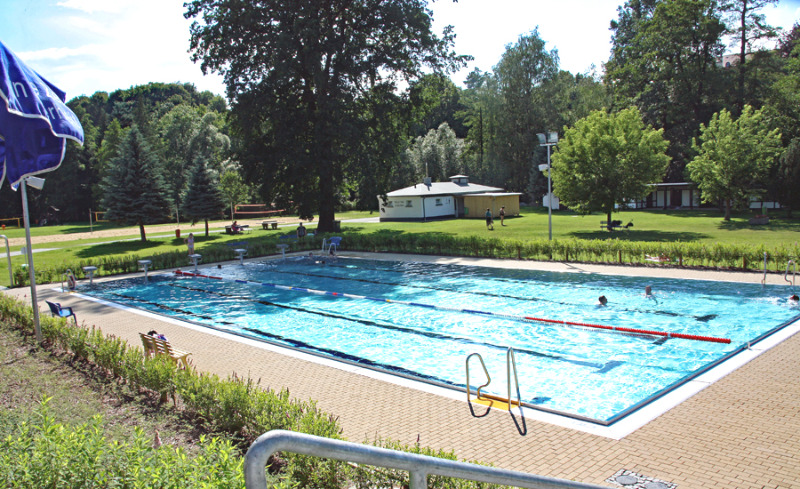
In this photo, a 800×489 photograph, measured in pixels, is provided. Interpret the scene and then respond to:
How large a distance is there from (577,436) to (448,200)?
159 ft

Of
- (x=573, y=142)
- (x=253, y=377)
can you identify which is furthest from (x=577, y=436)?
(x=573, y=142)

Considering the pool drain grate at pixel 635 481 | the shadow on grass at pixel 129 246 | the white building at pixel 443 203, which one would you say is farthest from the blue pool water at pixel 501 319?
the white building at pixel 443 203

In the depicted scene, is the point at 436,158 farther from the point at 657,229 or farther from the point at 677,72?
the point at 657,229

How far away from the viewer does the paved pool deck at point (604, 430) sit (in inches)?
266

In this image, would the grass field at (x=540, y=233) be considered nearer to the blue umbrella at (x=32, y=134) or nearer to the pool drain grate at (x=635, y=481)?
the blue umbrella at (x=32, y=134)

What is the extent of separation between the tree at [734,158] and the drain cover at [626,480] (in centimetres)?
3871

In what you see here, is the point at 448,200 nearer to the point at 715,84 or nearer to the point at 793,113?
the point at 715,84

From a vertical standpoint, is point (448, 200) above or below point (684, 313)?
above

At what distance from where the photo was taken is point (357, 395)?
9.80 metres

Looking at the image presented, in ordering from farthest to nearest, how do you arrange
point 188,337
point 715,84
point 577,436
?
point 715,84 → point 188,337 → point 577,436

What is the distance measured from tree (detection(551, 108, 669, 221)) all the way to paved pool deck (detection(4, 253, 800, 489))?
23606mm

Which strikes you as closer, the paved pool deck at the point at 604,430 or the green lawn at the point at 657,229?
the paved pool deck at the point at 604,430

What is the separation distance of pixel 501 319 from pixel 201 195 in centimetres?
3181

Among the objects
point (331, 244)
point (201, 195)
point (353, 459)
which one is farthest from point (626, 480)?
point (201, 195)
